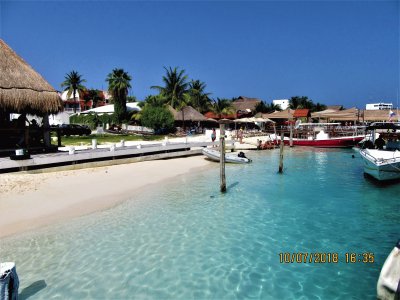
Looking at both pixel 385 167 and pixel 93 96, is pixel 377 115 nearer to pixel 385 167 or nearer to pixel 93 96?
pixel 385 167

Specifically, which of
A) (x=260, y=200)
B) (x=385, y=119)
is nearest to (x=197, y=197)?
(x=260, y=200)

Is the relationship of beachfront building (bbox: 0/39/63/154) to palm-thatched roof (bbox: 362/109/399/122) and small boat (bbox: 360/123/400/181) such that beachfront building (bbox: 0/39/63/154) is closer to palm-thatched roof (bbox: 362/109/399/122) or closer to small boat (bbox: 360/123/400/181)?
small boat (bbox: 360/123/400/181)

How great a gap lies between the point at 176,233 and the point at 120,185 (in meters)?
6.65

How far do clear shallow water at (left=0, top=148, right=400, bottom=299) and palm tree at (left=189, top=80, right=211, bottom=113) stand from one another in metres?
50.1

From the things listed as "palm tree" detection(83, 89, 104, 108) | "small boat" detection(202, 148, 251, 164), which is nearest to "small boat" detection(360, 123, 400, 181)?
"small boat" detection(202, 148, 251, 164)

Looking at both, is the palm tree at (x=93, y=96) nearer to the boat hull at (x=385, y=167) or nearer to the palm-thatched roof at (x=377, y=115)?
the palm-thatched roof at (x=377, y=115)

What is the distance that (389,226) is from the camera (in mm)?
10562

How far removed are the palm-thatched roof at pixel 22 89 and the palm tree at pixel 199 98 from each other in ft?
151

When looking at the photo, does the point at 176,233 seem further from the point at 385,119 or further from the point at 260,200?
the point at 385,119

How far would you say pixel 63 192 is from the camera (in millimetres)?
13164

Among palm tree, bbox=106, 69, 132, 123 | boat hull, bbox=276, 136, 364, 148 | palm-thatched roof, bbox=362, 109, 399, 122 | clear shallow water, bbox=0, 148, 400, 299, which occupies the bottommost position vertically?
clear shallow water, bbox=0, 148, 400, 299
